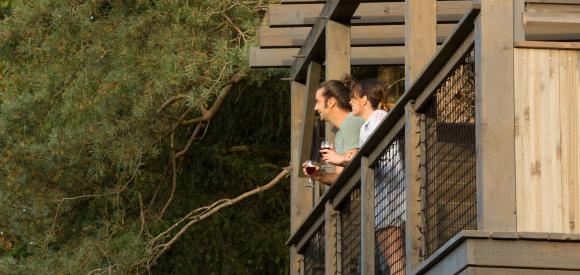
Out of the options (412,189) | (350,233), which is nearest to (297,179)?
(350,233)

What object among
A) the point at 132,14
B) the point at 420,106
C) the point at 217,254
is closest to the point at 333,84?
the point at 420,106

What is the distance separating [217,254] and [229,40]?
4323 mm

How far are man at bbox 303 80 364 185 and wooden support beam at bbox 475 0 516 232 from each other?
3.21 meters

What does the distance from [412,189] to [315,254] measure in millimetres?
4009

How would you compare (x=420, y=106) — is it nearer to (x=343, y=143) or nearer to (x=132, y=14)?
(x=343, y=143)

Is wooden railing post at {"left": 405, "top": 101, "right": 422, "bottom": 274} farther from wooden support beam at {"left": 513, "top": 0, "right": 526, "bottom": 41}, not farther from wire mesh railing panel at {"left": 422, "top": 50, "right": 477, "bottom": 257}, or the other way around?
wooden support beam at {"left": 513, "top": 0, "right": 526, "bottom": 41}

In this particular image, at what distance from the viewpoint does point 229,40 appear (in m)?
19.8

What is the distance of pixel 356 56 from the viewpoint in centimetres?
1420

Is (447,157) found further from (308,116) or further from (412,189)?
(308,116)

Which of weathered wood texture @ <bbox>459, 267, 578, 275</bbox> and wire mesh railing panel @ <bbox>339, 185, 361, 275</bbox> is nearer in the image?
weathered wood texture @ <bbox>459, 267, 578, 275</bbox>

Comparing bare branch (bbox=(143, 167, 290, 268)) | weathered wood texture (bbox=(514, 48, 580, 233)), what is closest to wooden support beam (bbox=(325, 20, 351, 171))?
weathered wood texture (bbox=(514, 48, 580, 233))

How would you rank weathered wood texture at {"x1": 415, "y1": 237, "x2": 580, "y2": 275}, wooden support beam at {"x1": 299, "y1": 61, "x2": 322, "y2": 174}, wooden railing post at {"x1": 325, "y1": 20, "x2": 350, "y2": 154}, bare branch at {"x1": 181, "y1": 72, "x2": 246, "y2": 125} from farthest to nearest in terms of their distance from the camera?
bare branch at {"x1": 181, "y1": 72, "x2": 246, "y2": 125}
wooden support beam at {"x1": 299, "y1": 61, "x2": 322, "y2": 174}
wooden railing post at {"x1": 325, "y1": 20, "x2": 350, "y2": 154}
weathered wood texture at {"x1": 415, "y1": 237, "x2": 580, "y2": 275}

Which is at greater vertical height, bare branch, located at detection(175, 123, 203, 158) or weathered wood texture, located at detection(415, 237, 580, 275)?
bare branch, located at detection(175, 123, 203, 158)

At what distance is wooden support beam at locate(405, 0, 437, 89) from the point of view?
8.19 metres
